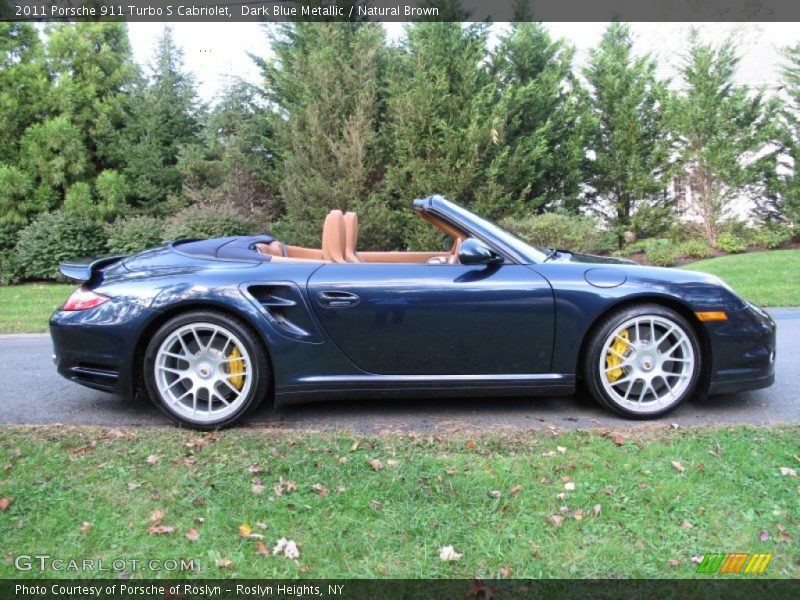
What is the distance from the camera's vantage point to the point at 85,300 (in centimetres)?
351

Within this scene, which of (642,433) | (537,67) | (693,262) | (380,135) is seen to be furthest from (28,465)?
(537,67)

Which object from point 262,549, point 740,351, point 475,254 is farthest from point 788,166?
point 262,549

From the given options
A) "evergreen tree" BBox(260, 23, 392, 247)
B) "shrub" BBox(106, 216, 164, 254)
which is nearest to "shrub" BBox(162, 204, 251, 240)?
"shrub" BBox(106, 216, 164, 254)

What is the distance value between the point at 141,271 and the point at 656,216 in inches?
508

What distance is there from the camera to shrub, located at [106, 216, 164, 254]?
11.9 m

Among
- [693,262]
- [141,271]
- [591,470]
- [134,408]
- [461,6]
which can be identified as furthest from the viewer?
[461,6]

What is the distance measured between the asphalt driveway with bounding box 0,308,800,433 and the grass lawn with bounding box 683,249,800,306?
14.7 feet

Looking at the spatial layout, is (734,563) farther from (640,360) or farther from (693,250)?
(693,250)

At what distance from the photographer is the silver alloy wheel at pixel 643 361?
3.45 m

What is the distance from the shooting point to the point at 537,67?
546 inches

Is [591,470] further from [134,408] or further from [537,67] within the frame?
[537,67]

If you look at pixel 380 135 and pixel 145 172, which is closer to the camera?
pixel 380 135

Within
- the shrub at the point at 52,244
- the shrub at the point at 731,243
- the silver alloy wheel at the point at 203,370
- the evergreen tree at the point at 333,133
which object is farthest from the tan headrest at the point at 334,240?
the shrub at the point at 731,243

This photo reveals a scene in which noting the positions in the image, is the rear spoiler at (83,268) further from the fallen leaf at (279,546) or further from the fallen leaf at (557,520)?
the fallen leaf at (557,520)
